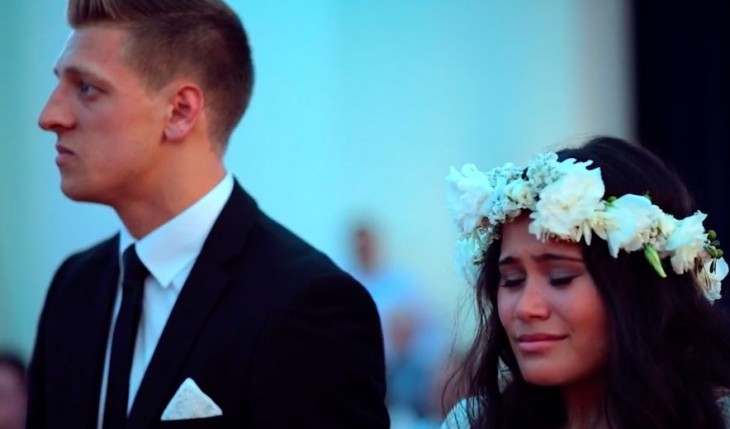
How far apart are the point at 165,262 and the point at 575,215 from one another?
35.3 inches

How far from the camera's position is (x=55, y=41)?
666 centimetres

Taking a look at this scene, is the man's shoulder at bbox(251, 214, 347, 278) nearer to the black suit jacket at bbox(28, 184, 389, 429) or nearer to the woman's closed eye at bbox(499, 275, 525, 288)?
the black suit jacket at bbox(28, 184, 389, 429)

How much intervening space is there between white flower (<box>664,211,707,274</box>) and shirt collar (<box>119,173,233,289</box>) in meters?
0.95

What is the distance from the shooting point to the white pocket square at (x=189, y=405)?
313 cm

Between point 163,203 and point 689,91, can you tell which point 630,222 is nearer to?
point 163,203

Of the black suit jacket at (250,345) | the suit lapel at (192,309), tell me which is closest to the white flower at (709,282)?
the black suit jacket at (250,345)

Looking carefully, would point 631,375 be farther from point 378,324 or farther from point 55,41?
point 55,41

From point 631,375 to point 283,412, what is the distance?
0.67m

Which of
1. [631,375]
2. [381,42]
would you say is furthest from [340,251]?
[631,375]

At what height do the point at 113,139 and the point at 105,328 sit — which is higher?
the point at 113,139

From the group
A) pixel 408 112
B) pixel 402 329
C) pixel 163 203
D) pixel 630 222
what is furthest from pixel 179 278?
pixel 408 112

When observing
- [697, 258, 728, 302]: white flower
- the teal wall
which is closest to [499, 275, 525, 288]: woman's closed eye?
[697, 258, 728, 302]: white flower

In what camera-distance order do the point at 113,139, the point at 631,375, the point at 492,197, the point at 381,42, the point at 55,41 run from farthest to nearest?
the point at 381,42 < the point at 55,41 < the point at 113,139 < the point at 492,197 < the point at 631,375

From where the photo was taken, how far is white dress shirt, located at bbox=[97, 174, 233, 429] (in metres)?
3.30
